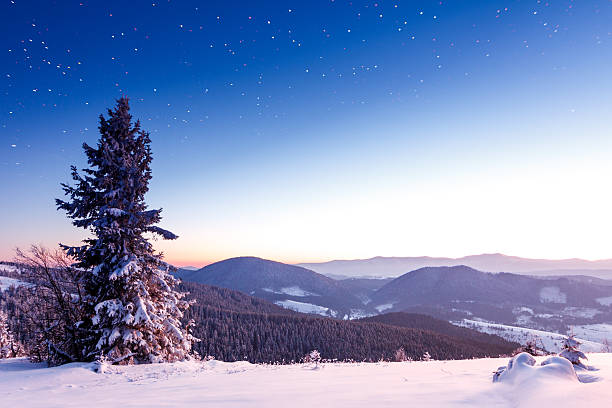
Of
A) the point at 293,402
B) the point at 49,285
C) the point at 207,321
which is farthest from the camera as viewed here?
the point at 207,321

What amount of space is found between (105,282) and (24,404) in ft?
27.2

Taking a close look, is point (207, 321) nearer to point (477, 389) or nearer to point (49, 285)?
point (49, 285)

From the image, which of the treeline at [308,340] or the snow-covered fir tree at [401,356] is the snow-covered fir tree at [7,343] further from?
the treeline at [308,340]

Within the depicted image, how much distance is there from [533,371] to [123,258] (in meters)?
14.7

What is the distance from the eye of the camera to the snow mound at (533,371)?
484cm

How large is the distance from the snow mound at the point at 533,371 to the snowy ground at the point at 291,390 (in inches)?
3.5

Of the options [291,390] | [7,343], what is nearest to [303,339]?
[7,343]

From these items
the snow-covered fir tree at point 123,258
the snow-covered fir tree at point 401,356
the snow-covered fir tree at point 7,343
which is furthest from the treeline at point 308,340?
the snow-covered fir tree at point 123,258

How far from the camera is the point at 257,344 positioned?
117000mm

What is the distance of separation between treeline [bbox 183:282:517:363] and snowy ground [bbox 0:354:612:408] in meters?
104

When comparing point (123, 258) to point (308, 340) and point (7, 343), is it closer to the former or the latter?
point (7, 343)

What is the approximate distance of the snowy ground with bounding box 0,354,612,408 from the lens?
433cm

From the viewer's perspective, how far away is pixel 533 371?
5105mm

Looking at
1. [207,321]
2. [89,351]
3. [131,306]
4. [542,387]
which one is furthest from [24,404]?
[207,321]
